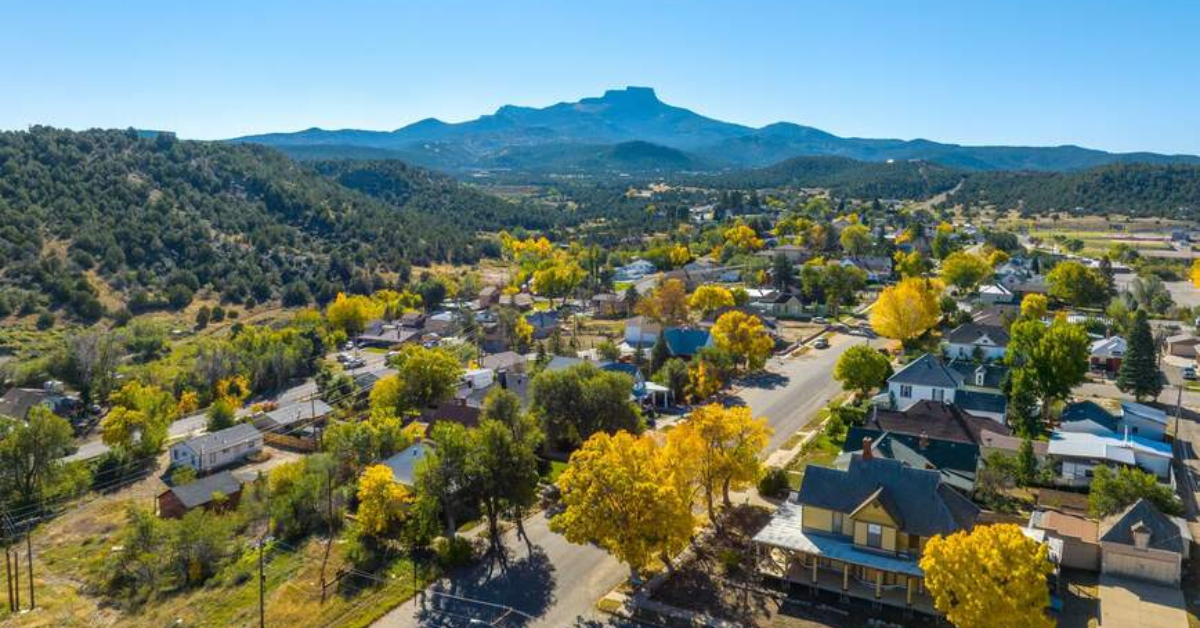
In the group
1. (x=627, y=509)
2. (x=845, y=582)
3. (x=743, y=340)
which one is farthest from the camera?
(x=743, y=340)

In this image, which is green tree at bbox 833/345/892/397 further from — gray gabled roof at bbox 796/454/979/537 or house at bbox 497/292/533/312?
house at bbox 497/292/533/312

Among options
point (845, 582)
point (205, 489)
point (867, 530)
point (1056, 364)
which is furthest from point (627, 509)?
point (1056, 364)

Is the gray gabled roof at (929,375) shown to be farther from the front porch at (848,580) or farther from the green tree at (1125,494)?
the front porch at (848,580)

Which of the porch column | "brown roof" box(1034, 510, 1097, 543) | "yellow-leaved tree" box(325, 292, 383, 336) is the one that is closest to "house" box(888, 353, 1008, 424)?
"brown roof" box(1034, 510, 1097, 543)

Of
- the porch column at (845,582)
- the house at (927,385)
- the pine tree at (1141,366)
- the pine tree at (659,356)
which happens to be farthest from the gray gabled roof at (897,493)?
the pine tree at (659,356)

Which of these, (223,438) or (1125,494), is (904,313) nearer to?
(1125,494)

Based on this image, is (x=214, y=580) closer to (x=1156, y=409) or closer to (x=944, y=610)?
(x=944, y=610)
